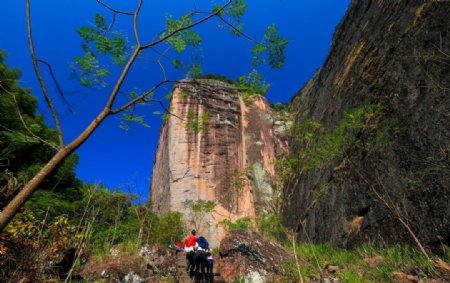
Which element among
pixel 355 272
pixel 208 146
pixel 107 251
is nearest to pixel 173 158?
pixel 208 146

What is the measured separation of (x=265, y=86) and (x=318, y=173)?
402 inches

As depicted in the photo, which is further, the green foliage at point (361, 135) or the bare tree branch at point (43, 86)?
the green foliage at point (361, 135)

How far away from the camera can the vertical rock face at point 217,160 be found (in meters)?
26.0

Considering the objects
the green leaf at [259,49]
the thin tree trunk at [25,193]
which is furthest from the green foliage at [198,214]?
the thin tree trunk at [25,193]

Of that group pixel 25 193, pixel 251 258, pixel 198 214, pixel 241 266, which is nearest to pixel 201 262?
pixel 241 266

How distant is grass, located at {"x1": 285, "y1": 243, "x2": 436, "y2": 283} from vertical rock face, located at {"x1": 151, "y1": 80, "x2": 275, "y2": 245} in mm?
15667

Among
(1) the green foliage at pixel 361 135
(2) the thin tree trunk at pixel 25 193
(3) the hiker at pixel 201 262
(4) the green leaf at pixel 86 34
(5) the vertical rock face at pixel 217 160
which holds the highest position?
(5) the vertical rock face at pixel 217 160

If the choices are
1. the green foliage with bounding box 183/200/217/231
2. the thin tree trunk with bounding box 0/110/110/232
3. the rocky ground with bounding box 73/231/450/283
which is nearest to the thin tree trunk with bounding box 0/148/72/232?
the thin tree trunk with bounding box 0/110/110/232

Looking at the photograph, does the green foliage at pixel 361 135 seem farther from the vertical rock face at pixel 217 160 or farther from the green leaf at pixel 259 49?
the vertical rock face at pixel 217 160

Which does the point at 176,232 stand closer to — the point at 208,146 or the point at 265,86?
the point at 208,146

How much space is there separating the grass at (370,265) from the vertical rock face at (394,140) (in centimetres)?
43

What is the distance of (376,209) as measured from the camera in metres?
8.69

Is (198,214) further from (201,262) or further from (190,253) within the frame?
(201,262)

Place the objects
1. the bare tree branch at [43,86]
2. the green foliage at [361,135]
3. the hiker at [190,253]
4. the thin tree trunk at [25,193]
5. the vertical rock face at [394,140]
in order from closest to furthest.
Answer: the thin tree trunk at [25,193], the bare tree branch at [43,86], the vertical rock face at [394,140], the green foliage at [361,135], the hiker at [190,253]
